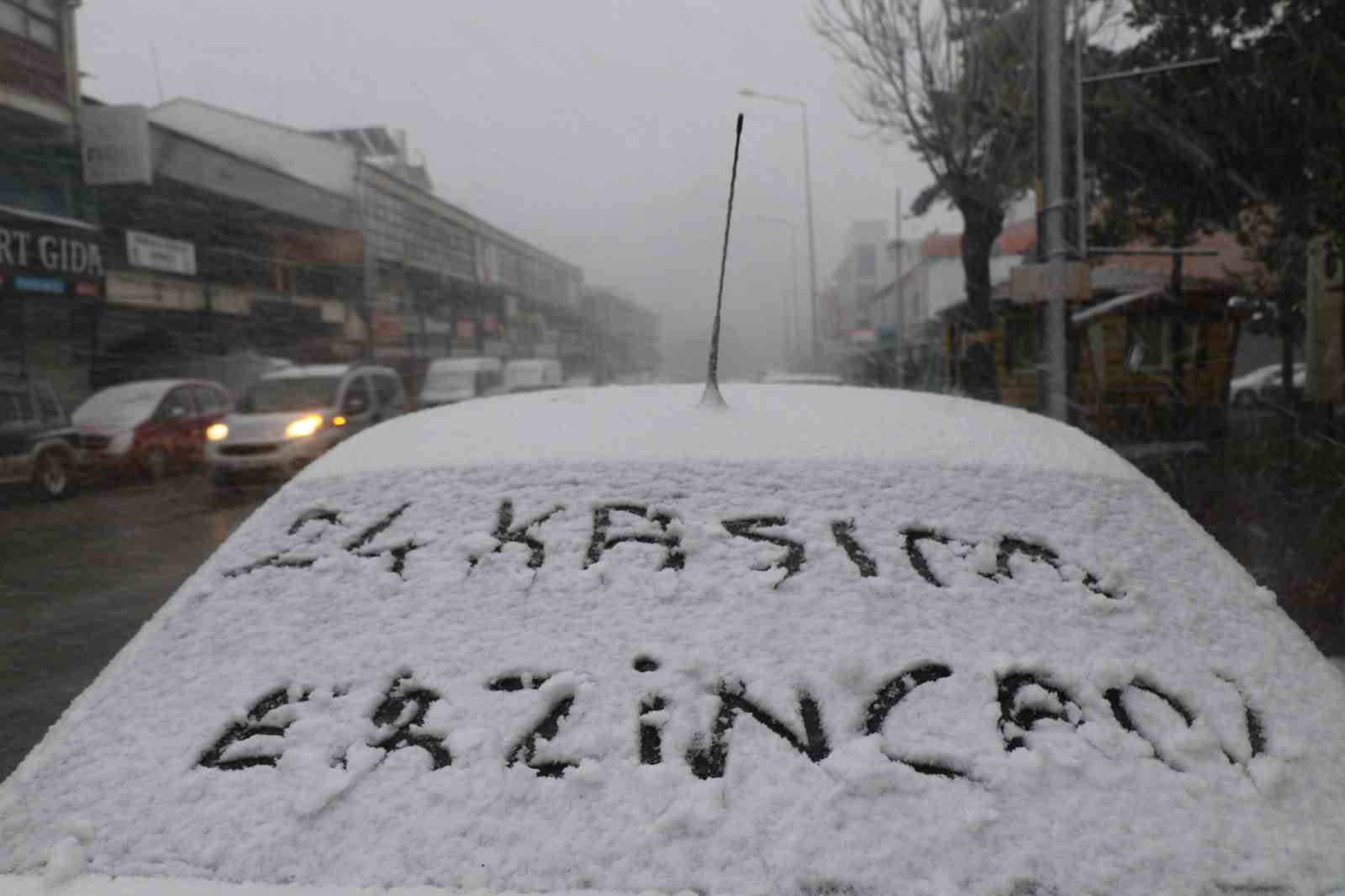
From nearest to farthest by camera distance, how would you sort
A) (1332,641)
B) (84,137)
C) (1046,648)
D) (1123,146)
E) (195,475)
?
(1046,648) → (1332,641) → (1123,146) → (195,475) → (84,137)

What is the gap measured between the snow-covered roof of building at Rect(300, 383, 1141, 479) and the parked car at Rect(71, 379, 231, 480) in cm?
1429

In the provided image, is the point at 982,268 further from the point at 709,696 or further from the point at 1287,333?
the point at 709,696

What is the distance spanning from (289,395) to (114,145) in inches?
452

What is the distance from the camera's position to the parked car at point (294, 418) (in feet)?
42.7

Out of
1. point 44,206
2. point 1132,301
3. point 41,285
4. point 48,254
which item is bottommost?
point 1132,301

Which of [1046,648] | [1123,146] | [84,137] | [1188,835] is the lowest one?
[1188,835]

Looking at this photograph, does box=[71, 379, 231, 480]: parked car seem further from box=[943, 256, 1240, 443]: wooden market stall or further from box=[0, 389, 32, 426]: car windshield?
box=[943, 256, 1240, 443]: wooden market stall

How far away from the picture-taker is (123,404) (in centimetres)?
1567

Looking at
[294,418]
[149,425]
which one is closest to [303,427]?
[294,418]

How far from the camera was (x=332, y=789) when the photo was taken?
1.32 m

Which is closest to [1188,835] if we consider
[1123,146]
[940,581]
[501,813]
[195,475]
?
[940,581]

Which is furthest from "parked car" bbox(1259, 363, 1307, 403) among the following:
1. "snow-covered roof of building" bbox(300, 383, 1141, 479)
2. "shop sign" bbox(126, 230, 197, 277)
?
"snow-covered roof of building" bbox(300, 383, 1141, 479)

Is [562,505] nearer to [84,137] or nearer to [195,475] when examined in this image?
[195,475]

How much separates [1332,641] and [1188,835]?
177 inches
